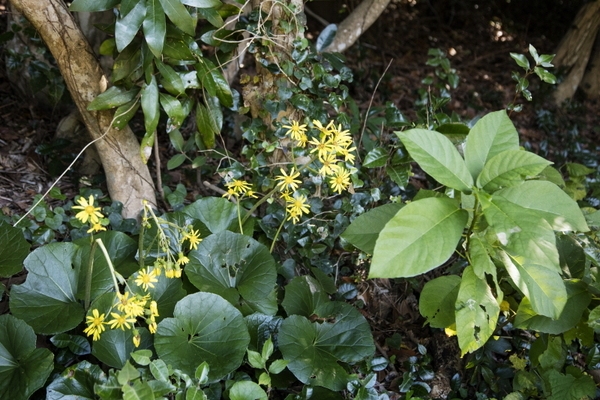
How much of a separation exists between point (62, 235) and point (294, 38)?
1.39m

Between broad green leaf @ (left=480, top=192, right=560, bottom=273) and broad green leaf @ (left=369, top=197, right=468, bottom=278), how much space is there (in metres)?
0.11

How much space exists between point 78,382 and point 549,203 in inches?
61.7

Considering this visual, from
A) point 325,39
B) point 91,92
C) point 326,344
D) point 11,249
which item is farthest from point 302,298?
point 325,39

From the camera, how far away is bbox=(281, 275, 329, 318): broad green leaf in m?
2.19

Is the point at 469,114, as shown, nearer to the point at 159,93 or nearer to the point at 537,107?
the point at 537,107

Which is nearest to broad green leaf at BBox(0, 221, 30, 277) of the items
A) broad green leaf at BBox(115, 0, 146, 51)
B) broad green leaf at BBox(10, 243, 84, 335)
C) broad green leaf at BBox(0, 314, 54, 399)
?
broad green leaf at BBox(10, 243, 84, 335)

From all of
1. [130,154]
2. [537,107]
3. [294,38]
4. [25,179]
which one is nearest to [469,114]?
[537,107]

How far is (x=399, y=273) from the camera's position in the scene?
59.2 inches

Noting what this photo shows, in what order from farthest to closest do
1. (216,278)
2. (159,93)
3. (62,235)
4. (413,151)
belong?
(62,235) < (159,93) < (216,278) < (413,151)

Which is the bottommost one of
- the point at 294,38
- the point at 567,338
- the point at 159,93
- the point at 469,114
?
the point at 469,114

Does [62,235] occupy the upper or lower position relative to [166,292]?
lower

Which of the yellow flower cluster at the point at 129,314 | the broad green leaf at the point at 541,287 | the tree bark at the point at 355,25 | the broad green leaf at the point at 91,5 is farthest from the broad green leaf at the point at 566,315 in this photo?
the tree bark at the point at 355,25

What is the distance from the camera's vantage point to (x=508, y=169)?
1.71 meters

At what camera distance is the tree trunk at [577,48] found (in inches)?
197
